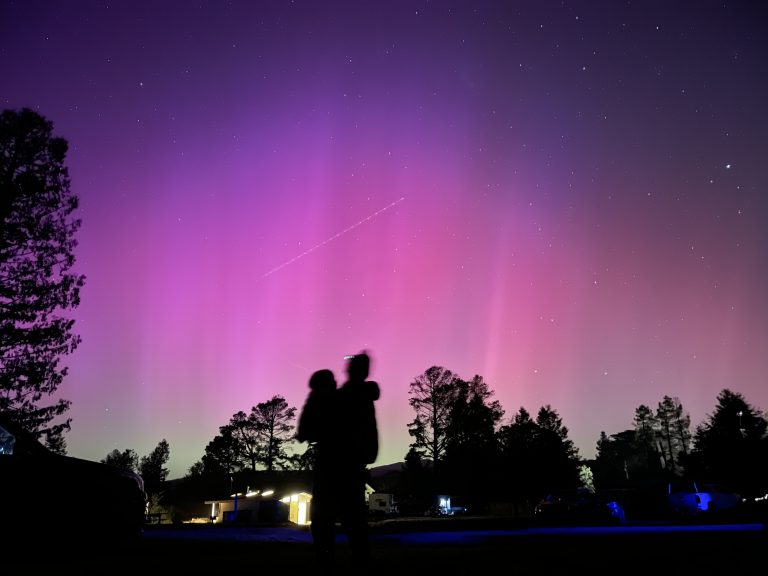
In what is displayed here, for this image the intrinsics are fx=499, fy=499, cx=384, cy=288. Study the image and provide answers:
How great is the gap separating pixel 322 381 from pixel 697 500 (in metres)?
23.8

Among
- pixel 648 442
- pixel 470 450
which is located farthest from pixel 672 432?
pixel 470 450

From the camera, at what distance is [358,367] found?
13.1ft

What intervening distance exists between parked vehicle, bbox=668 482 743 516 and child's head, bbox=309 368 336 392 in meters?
23.2

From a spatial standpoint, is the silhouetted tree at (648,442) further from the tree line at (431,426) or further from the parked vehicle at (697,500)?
the parked vehicle at (697,500)

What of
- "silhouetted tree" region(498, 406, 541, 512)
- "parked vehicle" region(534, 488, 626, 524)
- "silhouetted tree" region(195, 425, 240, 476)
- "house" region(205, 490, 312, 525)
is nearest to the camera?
"parked vehicle" region(534, 488, 626, 524)

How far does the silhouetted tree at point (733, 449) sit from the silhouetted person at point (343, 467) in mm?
49136

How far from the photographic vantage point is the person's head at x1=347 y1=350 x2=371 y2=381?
13.0 ft

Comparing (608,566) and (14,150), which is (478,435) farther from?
(608,566)

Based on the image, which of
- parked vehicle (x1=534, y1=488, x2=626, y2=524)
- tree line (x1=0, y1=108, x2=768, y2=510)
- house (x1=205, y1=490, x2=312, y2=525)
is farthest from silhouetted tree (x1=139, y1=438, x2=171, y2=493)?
parked vehicle (x1=534, y1=488, x2=626, y2=524)

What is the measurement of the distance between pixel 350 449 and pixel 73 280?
883 inches

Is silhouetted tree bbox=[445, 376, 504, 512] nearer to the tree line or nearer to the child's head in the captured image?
the tree line

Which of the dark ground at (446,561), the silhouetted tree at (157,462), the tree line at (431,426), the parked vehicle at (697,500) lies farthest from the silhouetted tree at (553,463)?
the silhouetted tree at (157,462)

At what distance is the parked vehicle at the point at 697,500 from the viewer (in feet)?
69.6

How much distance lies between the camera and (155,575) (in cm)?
391
